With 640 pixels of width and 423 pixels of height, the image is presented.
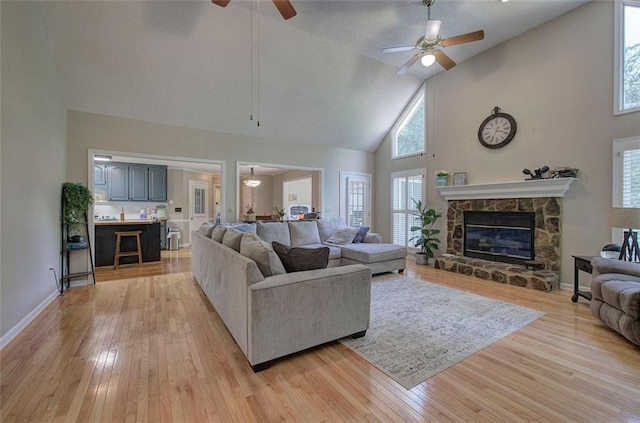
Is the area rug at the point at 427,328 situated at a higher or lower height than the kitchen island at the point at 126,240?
lower

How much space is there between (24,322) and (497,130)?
694cm

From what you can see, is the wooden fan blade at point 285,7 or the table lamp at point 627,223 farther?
the table lamp at point 627,223

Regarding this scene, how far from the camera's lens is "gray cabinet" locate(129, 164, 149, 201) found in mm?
7414

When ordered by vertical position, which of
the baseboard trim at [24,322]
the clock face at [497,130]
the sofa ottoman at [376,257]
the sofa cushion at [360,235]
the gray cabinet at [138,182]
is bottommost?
the baseboard trim at [24,322]

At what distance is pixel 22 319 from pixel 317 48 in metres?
5.07

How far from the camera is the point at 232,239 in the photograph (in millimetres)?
2893

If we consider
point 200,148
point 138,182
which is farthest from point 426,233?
point 138,182

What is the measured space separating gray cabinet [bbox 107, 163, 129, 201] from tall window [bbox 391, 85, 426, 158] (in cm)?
711

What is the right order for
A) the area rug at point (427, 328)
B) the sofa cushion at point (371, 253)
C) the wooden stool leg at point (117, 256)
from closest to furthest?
the area rug at point (427, 328) < the sofa cushion at point (371, 253) < the wooden stool leg at point (117, 256)

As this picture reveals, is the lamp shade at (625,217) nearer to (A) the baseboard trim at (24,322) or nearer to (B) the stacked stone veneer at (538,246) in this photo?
(B) the stacked stone veneer at (538,246)

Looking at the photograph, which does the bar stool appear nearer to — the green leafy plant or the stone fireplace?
the green leafy plant

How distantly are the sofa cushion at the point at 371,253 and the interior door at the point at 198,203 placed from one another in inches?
229

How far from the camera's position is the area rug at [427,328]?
212 centimetres

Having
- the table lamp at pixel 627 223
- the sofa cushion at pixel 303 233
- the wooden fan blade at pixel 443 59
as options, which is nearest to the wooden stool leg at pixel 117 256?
the sofa cushion at pixel 303 233
